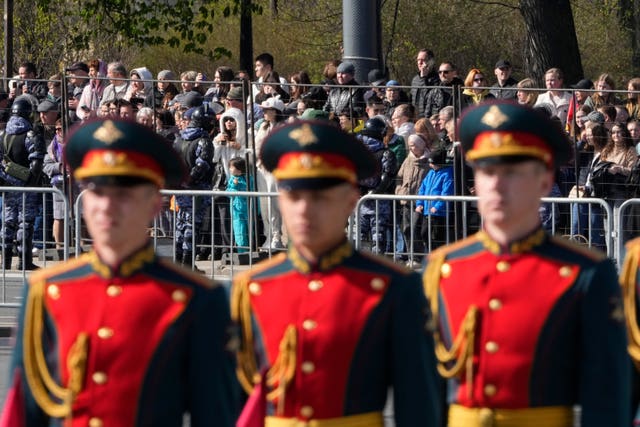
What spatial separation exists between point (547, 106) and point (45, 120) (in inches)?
190

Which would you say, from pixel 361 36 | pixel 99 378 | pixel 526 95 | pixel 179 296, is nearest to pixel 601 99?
pixel 526 95

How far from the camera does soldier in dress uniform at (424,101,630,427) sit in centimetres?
496

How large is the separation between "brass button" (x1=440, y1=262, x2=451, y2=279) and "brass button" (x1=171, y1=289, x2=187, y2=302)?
94 cm

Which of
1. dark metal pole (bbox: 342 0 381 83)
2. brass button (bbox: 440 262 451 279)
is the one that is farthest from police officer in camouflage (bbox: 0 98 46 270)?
brass button (bbox: 440 262 451 279)

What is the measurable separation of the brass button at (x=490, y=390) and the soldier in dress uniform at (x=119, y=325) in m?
0.84

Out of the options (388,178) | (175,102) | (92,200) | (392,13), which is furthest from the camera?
(392,13)

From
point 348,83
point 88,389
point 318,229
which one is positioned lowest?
point 88,389

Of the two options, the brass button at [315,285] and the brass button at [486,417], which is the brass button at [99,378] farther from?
the brass button at [486,417]

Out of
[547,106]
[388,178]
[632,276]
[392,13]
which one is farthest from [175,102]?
[392,13]

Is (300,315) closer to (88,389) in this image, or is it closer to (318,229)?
(318,229)

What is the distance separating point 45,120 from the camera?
53.2 feet

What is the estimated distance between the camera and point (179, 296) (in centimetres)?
474

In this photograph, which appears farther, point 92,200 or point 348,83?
point 348,83

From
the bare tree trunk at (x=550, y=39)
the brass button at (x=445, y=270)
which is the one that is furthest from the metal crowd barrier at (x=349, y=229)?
the bare tree trunk at (x=550, y=39)
